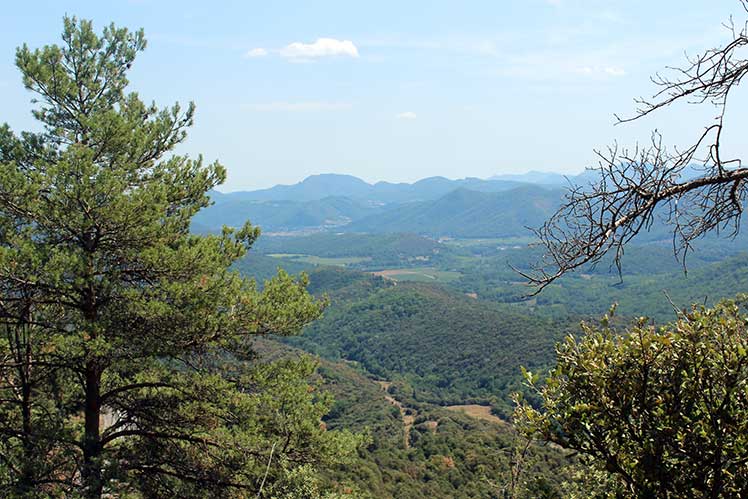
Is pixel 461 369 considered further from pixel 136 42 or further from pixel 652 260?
pixel 652 260

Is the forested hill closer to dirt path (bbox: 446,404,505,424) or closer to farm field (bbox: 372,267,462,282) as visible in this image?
dirt path (bbox: 446,404,505,424)

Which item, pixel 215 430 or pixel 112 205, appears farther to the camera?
pixel 215 430

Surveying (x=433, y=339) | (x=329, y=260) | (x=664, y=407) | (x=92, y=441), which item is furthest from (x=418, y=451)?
(x=329, y=260)

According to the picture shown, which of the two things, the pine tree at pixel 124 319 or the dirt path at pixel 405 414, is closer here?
the pine tree at pixel 124 319

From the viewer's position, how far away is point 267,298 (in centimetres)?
770

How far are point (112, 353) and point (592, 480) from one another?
5.45 metres

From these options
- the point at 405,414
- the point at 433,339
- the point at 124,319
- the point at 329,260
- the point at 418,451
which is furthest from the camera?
the point at 329,260

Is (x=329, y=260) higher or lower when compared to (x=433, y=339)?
higher

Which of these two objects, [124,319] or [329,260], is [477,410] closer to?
[124,319]

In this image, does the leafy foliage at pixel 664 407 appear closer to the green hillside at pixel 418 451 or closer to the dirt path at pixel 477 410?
the green hillside at pixel 418 451

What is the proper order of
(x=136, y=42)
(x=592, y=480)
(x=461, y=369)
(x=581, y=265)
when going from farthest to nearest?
1. (x=461, y=369)
2. (x=136, y=42)
3. (x=592, y=480)
4. (x=581, y=265)

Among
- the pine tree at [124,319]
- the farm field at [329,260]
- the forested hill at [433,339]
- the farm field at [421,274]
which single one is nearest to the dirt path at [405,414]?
the forested hill at [433,339]

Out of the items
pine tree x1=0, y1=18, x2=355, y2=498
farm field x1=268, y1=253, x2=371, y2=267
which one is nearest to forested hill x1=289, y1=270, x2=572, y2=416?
pine tree x1=0, y1=18, x2=355, y2=498

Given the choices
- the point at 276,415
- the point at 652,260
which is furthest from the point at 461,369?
the point at 652,260
